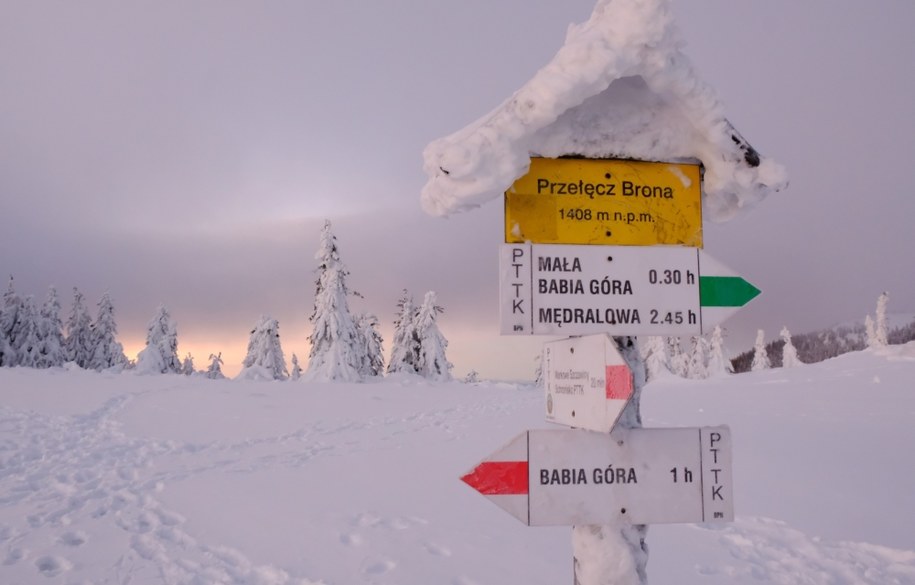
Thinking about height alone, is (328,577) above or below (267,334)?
below

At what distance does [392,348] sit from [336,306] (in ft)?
48.3

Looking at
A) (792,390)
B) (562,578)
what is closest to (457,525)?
(562,578)

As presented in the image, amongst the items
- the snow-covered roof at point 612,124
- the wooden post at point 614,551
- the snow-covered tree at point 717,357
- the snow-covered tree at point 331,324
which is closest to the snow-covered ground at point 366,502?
the wooden post at point 614,551

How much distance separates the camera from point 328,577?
4.86 meters

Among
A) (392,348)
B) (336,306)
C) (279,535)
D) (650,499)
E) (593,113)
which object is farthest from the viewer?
(392,348)

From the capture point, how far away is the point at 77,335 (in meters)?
54.1

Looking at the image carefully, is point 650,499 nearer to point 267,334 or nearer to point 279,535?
point 279,535

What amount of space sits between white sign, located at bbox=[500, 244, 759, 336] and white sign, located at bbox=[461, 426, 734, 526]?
20.9 inches

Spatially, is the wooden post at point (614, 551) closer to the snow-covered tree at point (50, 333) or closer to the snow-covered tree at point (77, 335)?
the snow-covered tree at point (50, 333)

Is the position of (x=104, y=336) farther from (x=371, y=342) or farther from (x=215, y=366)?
(x=371, y=342)

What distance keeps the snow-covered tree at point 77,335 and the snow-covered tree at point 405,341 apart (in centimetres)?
3125

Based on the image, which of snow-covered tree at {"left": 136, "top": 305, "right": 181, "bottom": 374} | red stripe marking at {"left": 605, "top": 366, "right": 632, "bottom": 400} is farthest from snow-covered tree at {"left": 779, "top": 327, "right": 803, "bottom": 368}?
red stripe marking at {"left": 605, "top": 366, "right": 632, "bottom": 400}

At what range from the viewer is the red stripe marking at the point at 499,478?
265 cm

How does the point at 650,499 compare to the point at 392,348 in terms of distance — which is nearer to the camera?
the point at 650,499
